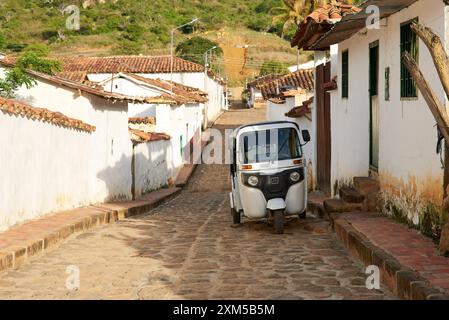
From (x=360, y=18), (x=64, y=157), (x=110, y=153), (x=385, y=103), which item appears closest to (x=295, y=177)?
→ (x=385, y=103)

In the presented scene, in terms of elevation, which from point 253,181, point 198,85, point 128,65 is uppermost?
point 128,65

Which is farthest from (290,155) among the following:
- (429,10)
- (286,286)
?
(286,286)

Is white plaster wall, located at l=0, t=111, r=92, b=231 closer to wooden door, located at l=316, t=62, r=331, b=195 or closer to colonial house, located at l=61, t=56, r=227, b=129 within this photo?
wooden door, located at l=316, t=62, r=331, b=195

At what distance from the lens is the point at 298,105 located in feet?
92.8

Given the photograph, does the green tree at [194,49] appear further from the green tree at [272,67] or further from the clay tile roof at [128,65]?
the clay tile roof at [128,65]

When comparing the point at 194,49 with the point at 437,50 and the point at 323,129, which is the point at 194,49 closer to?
the point at 323,129

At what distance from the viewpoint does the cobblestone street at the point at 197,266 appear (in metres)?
7.05

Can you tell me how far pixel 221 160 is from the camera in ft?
125

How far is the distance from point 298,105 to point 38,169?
17.4 meters

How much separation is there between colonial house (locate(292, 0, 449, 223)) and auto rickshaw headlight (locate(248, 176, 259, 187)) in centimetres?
218


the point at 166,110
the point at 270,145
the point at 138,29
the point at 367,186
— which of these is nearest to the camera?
the point at 367,186

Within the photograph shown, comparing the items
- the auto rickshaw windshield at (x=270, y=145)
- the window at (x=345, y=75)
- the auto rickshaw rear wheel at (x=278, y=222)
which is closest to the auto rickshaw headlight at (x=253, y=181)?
the auto rickshaw windshield at (x=270, y=145)

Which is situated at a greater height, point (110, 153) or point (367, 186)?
point (110, 153)

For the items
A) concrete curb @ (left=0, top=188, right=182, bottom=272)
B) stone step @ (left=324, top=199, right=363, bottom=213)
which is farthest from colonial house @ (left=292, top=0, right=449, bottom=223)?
concrete curb @ (left=0, top=188, right=182, bottom=272)
